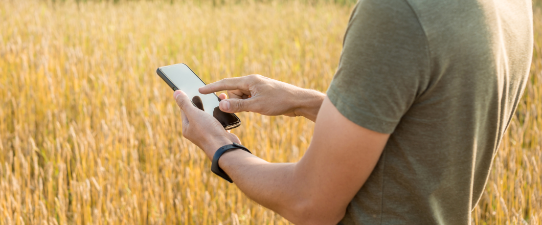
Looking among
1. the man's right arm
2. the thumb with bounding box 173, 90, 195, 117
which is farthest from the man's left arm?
the man's right arm

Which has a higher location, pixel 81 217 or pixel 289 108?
pixel 289 108

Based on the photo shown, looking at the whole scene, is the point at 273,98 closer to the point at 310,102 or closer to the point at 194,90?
the point at 310,102

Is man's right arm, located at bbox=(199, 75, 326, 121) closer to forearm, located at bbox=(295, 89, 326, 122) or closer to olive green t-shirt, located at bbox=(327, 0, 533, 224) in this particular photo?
forearm, located at bbox=(295, 89, 326, 122)

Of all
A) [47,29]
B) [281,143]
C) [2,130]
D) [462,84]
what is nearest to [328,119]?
[462,84]

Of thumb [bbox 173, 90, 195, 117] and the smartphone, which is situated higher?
thumb [bbox 173, 90, 195, 117]

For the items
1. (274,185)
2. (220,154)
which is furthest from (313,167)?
(220,154)

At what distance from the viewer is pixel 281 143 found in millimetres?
2248

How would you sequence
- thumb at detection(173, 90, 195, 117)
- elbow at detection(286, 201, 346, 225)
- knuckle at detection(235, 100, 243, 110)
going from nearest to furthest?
elbow at detection(286, 201, 346, 225) → thumb at detection(173, 90, 195, 117) → knuckle at detection(235, 100, 243, 110)

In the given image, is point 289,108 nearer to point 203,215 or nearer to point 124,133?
point 203,215

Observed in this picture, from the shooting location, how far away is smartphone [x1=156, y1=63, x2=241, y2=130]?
1.31m

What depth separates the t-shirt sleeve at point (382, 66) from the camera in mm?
605

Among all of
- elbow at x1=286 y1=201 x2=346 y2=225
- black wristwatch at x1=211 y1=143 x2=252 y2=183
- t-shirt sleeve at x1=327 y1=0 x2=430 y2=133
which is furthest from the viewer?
black wristwatch at x1=211 y1=143 x2=252 y2=183

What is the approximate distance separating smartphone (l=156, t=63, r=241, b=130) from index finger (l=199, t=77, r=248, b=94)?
0.05 meters

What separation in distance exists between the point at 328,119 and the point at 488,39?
269 mm
